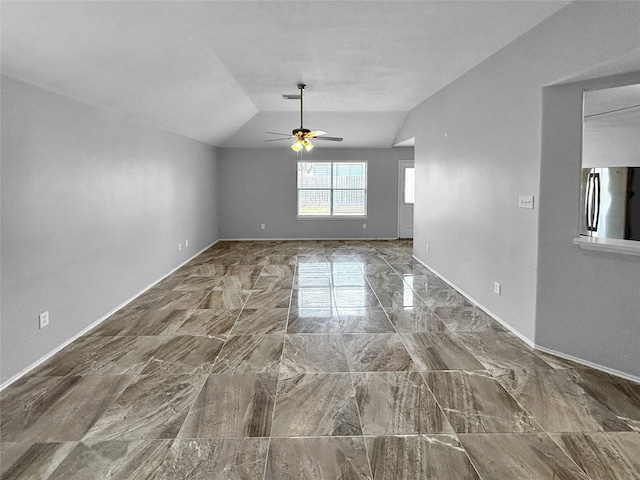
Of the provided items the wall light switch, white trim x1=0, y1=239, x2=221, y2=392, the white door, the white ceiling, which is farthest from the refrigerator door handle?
the white door

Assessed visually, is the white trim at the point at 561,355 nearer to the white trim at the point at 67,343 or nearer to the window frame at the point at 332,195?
the white trim at the point at 67,343

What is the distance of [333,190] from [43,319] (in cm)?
839

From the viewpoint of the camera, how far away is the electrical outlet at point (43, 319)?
342 centimetres

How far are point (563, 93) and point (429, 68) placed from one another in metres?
1.99

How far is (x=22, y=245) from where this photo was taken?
3.20 m

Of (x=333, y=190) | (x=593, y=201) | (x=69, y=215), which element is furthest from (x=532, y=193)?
(x=333, y=190)

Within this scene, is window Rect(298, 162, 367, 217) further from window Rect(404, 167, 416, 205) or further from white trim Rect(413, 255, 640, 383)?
white trim Rect(413, 255, 640, 383)

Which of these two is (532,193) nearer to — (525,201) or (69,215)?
(525,201)

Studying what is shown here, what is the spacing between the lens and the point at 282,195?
433 inches

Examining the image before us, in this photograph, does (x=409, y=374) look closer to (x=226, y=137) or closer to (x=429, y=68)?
(x=429, y=68)

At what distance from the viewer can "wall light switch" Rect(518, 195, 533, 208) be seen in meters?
3.68

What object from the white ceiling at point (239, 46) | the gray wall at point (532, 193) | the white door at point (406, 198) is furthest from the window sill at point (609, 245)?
the white door at point (406, 198)

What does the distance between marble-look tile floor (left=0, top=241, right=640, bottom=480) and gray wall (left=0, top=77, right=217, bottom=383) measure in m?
0.31

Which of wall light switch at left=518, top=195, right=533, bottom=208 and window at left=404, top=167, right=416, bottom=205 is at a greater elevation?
window at left=404, top=167, right=416, bottom=205
